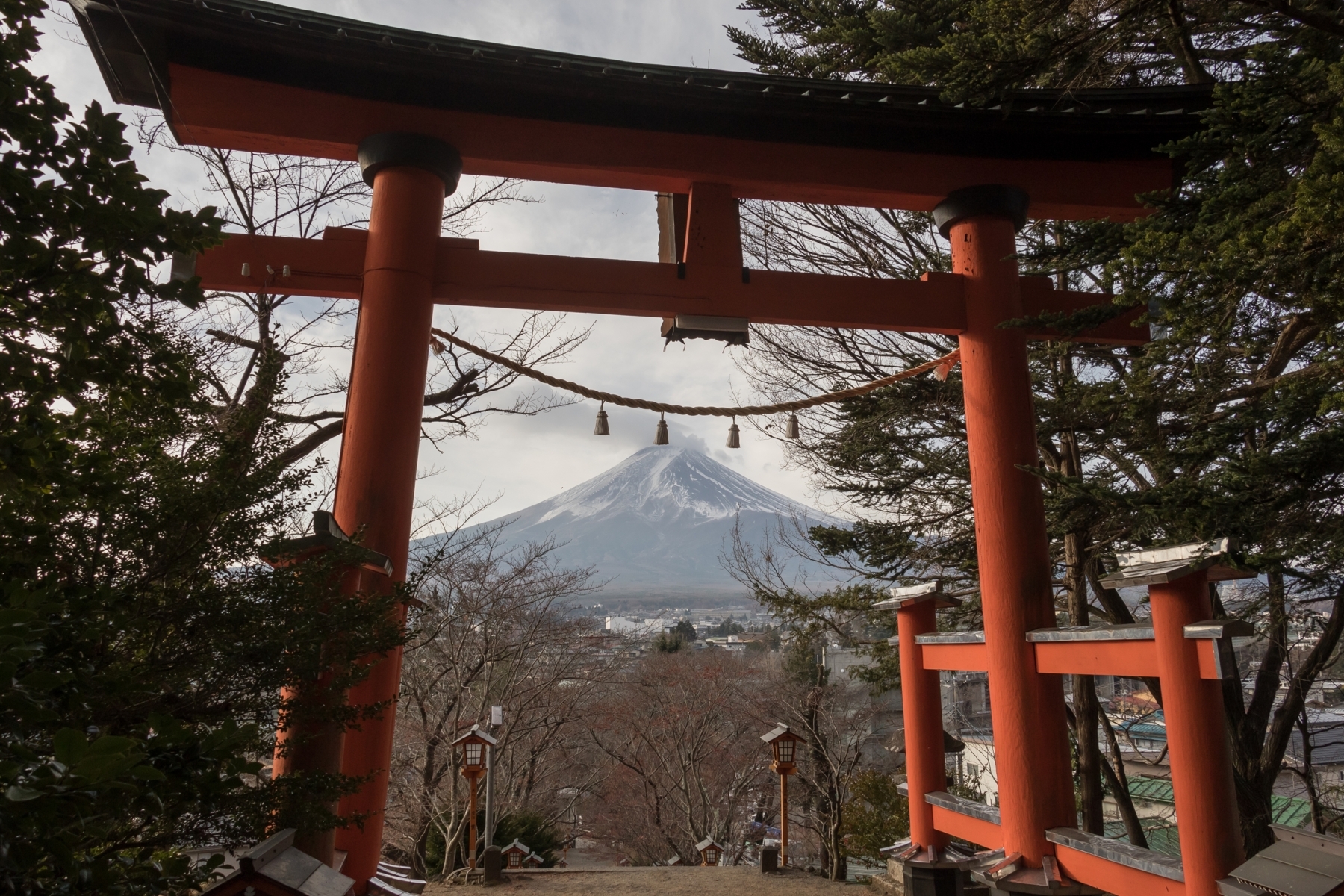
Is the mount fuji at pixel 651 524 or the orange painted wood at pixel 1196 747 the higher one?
the mount fuji at pixel 651 524

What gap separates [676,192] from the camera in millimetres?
4102

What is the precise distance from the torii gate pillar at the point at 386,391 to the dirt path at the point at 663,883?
5276mm

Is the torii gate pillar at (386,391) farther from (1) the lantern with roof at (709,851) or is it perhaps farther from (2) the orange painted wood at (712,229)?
(1) the lantern with roof at (709,851)

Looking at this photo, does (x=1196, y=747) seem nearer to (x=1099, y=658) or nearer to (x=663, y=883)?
(x=1099, y=658)

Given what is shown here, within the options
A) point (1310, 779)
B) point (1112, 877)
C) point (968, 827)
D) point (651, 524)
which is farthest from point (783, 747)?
point (651, 524)

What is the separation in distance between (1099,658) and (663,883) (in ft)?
22.6

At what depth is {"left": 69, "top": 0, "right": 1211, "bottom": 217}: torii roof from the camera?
350 cm

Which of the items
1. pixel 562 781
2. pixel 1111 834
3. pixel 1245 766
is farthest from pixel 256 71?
pixel 562 781

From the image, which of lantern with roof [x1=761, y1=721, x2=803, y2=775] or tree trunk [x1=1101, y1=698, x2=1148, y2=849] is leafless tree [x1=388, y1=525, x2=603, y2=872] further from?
tree trunk [x1=1101, y1=698, x2=1148, y2=849]

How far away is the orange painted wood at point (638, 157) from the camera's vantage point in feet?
11.9

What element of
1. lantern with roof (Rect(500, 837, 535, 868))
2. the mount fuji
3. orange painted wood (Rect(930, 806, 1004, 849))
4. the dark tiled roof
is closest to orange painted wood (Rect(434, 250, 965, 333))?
the dark tiled roof

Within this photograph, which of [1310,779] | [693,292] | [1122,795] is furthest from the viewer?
[1310,779]

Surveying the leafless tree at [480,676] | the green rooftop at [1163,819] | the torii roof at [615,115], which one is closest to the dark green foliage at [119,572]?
the torii roof at [615,115]

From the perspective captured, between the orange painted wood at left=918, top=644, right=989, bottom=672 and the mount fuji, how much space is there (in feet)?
200
